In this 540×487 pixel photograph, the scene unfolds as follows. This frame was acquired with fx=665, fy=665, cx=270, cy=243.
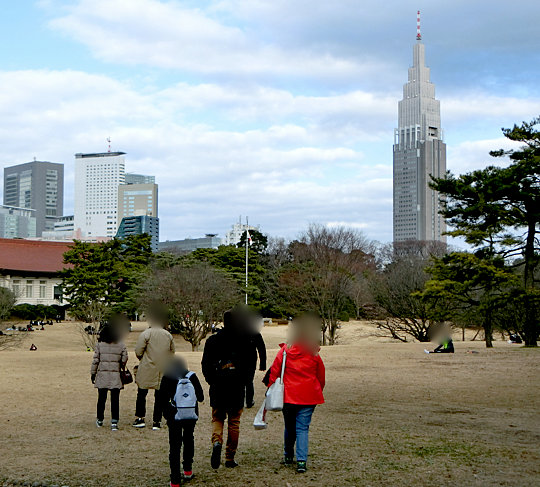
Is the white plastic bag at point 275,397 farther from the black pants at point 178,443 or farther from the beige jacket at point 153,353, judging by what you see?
the beige jacket at point 153,353

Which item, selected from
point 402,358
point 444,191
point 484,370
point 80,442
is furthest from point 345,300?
point 80,442

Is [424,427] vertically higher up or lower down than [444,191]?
lower down

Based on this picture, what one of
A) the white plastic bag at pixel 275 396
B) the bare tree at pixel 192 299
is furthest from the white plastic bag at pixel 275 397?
the bare tree at pixel 192 299

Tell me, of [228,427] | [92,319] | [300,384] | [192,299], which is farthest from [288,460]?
[92,319]

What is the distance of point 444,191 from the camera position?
2616 cm

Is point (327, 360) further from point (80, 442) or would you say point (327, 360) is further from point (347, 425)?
point (80, 442)

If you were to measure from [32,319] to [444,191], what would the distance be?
37.7 metres

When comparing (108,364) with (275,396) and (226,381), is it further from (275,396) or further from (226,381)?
(275,396)

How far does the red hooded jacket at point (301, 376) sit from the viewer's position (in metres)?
6.69

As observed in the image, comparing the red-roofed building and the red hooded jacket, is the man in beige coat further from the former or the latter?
the red-roofed building

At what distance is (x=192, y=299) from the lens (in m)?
34.4

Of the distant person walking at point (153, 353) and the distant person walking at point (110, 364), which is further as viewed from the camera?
the distant person walking at point (110, 364)

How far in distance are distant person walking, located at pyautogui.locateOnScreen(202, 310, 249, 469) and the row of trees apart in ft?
63.3

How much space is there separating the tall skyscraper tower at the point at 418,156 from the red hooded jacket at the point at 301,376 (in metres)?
173
